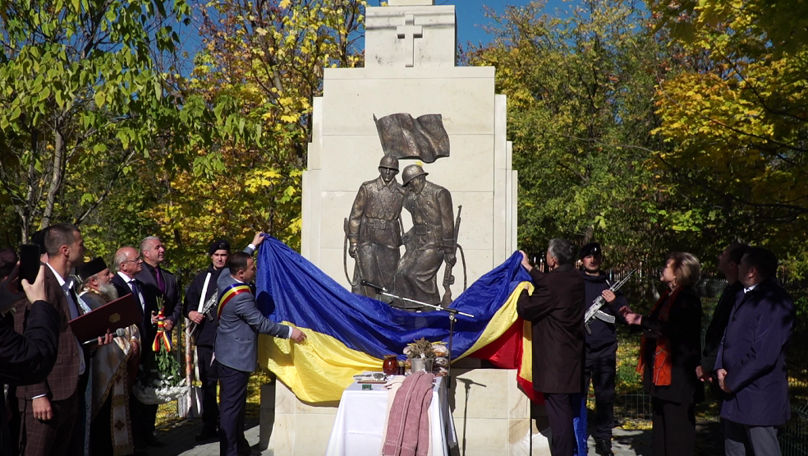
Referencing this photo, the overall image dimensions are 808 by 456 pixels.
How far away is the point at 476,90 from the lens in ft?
27.9

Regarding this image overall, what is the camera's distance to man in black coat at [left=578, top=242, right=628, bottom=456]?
7.93m

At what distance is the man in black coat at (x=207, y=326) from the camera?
27.4ft

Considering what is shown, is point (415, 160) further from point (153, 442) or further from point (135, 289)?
point (153, 442)

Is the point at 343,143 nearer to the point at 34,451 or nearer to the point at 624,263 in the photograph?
the point at 34,451

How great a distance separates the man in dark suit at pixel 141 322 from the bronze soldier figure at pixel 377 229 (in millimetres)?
2104

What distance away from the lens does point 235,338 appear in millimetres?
7090

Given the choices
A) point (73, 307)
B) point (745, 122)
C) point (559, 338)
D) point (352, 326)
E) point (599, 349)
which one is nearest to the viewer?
point (73, 307)

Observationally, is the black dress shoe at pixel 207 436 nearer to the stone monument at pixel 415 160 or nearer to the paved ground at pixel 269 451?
the paved ground at pixel 269 451

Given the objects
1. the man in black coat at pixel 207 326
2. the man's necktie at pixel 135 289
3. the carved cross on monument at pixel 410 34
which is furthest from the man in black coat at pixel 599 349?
the man's necktie at pixel 135 289

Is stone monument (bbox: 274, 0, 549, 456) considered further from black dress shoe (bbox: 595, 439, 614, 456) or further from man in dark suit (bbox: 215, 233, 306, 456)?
black dress shoe (bbox: 595, 439, 614, 456)

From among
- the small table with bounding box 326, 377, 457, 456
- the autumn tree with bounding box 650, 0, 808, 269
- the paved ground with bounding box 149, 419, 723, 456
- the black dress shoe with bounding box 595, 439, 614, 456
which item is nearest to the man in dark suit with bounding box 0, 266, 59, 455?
the small table with bounding box 326, 377, 457, 456

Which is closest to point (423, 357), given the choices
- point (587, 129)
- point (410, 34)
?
point (410, 34)

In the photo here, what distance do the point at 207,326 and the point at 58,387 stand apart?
3.16 metres

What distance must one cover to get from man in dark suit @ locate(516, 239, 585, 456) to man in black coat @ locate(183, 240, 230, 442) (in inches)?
132
